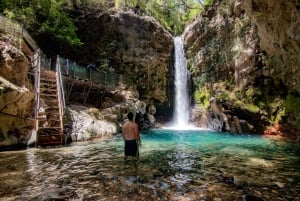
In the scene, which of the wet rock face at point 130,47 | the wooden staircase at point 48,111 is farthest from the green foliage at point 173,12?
the wooden staircase at point 48,111

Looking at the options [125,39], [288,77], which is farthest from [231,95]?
[125,39]

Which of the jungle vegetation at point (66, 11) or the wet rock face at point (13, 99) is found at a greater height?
the jungle vegetation at point (66, 11)

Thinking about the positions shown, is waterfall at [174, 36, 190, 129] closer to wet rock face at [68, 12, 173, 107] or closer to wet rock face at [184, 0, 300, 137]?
wet rock face at [184, 0, 300, 137]

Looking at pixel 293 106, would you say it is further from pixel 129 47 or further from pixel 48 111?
pixel 48 111

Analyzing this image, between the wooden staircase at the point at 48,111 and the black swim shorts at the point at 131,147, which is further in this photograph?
the wooden staircase at the point at 48,111

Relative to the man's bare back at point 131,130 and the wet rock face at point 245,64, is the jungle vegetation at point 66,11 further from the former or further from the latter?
the man's bare back at point 131,130

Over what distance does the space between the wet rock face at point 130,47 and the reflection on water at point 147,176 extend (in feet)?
56.9

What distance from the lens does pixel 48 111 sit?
49.1ft

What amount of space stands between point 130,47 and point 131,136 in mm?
19718

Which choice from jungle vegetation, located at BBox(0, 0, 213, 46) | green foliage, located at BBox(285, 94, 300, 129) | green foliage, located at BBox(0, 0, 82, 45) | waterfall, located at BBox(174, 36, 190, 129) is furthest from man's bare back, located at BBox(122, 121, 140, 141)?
waterfall, located at BBox(174, 36, 190, 129)

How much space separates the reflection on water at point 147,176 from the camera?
18.9 feet

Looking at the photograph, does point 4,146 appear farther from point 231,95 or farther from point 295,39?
point 231,95

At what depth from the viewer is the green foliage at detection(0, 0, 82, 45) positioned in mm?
21781

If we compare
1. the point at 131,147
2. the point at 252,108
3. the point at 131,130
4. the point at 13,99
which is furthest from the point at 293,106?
the point at 13,99
